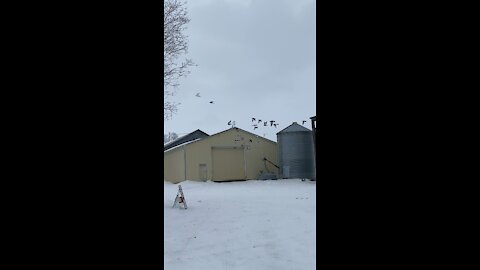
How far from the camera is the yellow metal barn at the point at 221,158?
19109mm

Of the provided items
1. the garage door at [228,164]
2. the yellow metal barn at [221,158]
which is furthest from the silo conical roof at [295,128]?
the garage door at [228,164]

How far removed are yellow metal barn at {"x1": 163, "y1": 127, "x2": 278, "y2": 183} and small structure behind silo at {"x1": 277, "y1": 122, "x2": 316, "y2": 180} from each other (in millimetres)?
1085

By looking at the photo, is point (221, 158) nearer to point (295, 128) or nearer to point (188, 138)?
point (295, 128)

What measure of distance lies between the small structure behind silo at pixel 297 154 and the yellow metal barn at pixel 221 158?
3.56ft

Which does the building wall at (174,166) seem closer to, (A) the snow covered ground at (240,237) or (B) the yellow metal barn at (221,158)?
(B) the yellow metal barn at (221,158)

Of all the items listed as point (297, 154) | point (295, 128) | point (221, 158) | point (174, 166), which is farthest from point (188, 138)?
point (297, 154)

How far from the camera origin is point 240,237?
5.43 m

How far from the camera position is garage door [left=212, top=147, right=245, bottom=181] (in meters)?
19.5

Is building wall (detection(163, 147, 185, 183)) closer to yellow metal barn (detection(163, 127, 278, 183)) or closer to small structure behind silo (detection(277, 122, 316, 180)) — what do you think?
yellow metal barn (detection(163, 127, 278, 183))
